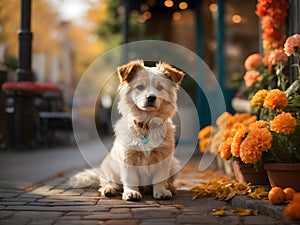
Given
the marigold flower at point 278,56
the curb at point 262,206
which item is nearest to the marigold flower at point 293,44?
the marigold flower at point 278,56

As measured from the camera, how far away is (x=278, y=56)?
434cm

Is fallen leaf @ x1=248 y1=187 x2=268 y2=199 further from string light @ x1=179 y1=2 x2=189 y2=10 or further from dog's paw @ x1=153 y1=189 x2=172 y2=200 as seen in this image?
string light @ x1=179 y1=2 x2=189 y2=10

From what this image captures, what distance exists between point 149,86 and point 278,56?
5.26 ft

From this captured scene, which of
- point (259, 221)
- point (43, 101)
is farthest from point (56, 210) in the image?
point (43, 101)

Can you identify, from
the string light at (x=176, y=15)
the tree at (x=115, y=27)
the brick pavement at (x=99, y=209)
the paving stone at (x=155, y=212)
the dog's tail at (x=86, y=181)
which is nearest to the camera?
the brick pavement at (x=99, y=209)

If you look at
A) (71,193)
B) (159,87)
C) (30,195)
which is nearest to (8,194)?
(30,195)

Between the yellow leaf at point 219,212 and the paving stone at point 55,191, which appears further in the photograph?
the paving stone at point 55,191

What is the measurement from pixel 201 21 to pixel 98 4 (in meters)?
8.58

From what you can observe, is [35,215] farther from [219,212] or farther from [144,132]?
[219,212]

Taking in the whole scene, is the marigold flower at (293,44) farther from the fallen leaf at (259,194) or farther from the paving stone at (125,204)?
the paving stone at (125,204)

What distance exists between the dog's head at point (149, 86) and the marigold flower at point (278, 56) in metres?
1.22

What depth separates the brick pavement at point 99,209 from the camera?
2.77 m

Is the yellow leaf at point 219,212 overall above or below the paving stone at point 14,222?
above

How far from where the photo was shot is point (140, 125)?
3572 mm
